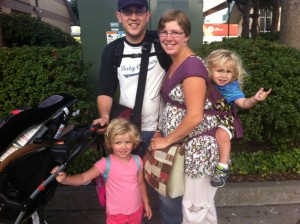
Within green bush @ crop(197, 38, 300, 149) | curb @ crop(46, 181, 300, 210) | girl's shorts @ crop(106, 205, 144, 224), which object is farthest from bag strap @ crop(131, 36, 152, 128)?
green bush @ crop(197, 38, 300, 149)

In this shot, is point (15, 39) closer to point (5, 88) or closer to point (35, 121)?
point (5, 88)

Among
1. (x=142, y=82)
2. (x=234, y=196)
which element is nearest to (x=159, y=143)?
(x=142, y=82)

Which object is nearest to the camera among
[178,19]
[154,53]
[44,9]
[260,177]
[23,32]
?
[178,19]

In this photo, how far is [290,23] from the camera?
4.46 meters

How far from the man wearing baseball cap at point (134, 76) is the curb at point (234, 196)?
3.44 feet

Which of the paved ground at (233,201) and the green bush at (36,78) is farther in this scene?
the green bush at (36,78)

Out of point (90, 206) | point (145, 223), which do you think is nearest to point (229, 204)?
point (145, 223)

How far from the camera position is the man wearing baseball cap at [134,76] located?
7.21ft

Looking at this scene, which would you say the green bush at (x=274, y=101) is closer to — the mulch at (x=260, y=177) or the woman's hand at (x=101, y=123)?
the mulch at (x=260, y=177)

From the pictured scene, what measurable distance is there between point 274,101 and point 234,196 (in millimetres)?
1089

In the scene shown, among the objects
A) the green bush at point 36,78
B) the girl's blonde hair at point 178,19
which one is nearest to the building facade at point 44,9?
the green bush at point 36,78

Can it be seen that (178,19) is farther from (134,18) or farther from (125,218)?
(125,218)

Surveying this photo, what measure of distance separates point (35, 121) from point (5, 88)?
1.95 metres

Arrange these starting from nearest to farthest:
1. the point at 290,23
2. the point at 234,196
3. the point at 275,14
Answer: the point at 234,196, the point at 290,23, the point at 275,14
